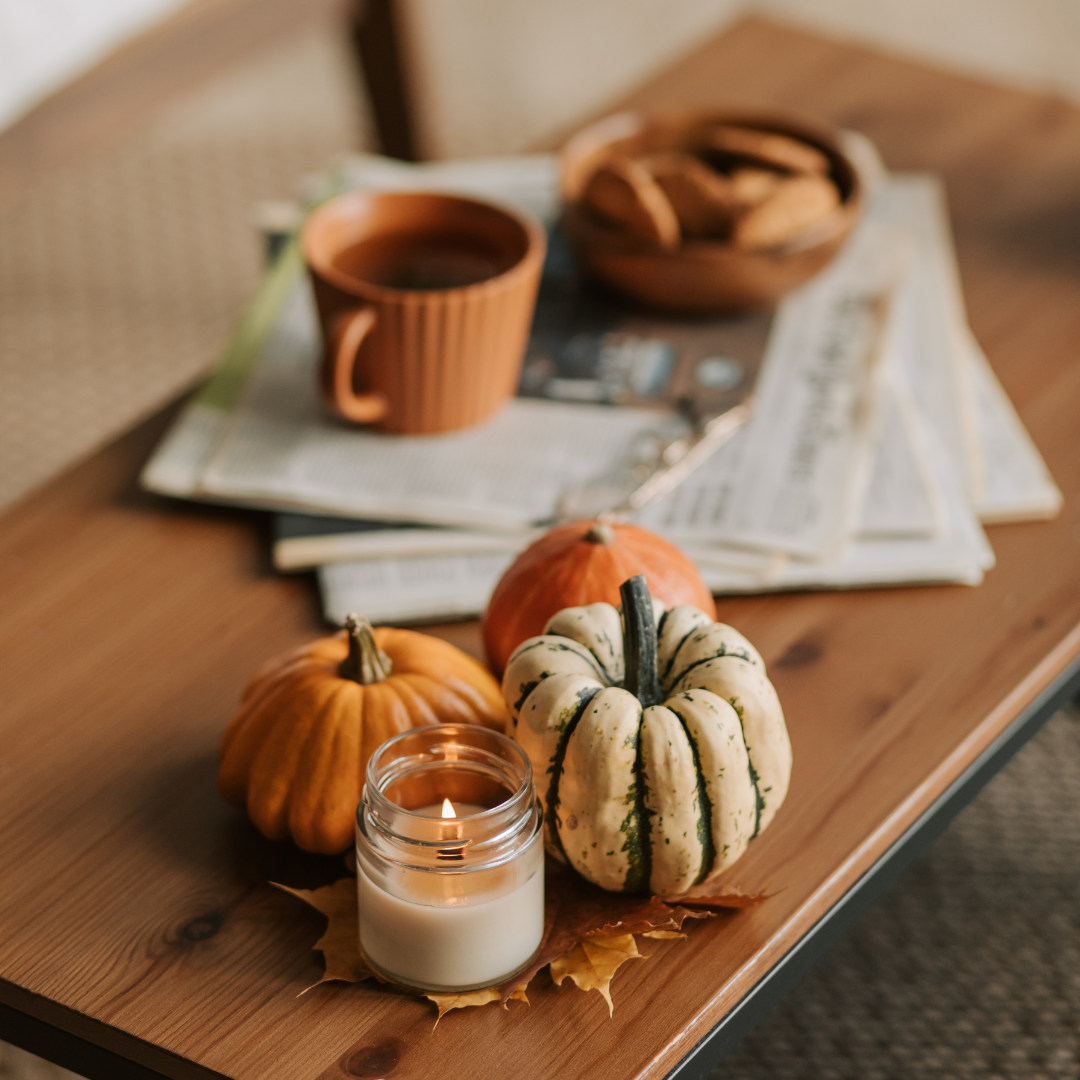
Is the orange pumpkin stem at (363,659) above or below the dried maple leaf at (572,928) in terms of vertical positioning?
above

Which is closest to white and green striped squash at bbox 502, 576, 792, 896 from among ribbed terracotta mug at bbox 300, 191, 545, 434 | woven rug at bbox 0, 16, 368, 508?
ribbed terracotta mug at bbox 300, 191, 545, 434

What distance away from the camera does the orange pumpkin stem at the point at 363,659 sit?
548 mm

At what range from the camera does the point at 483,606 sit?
71 centimetres

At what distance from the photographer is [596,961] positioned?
20.3 inches

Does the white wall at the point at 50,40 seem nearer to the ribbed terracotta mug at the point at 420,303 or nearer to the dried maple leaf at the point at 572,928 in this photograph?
the ribbed terracotta mug at the point at 420,303

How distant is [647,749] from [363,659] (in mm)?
137

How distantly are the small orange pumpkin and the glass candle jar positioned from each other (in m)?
0.04

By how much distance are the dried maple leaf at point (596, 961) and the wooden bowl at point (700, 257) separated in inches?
20.6

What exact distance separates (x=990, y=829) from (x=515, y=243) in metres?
0.57

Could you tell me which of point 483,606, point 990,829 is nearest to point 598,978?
point 483,606

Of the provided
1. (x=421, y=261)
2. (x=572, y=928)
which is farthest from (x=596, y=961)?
(x=421, y=261)

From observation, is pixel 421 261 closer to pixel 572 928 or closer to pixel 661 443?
pixel 661 443

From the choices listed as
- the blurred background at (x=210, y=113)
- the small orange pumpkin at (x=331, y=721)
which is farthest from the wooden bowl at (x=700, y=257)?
the small orange pumpkin at (x=331, y=721)

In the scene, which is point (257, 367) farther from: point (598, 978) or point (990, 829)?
point (990, 829)
